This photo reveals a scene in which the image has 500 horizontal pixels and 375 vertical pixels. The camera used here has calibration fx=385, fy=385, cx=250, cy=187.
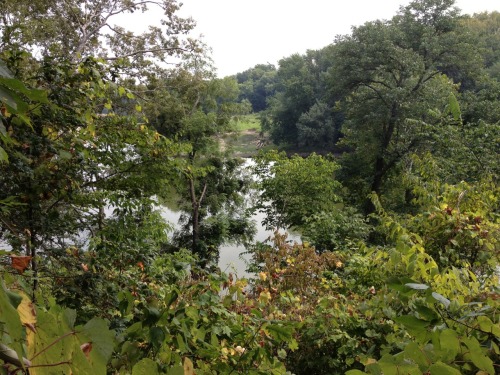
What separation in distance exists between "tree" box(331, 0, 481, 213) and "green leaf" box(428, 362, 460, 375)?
12.4 meters

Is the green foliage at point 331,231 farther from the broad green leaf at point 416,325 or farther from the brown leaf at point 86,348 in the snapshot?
the brown leaf at point 86,348

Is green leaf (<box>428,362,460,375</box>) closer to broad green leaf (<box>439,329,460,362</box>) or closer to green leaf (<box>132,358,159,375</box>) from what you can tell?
broad green leaf (<box>439,329,460,362</box>)

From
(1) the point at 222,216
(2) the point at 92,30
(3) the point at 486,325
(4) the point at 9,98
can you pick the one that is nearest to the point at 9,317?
(4) the point at 9,98

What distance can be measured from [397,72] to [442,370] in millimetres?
14247

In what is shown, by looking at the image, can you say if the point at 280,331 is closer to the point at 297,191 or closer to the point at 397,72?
the point at 297,191

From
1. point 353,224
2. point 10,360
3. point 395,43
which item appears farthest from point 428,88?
point 10,360

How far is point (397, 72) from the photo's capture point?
44.1 feet

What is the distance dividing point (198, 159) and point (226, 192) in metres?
2.03

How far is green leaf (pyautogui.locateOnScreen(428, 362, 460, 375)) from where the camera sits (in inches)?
29.2

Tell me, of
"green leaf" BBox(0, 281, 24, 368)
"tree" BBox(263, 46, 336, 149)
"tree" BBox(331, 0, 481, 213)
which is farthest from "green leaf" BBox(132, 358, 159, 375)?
"tree" BBox(263, 46, 336, 149)

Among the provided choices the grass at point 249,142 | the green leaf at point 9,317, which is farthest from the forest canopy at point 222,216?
the grass at point 249,142

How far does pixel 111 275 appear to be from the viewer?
8.87ft

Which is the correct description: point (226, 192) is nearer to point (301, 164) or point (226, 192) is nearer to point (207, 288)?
point (301, 164)

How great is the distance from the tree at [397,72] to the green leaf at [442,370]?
1237 centimetres
